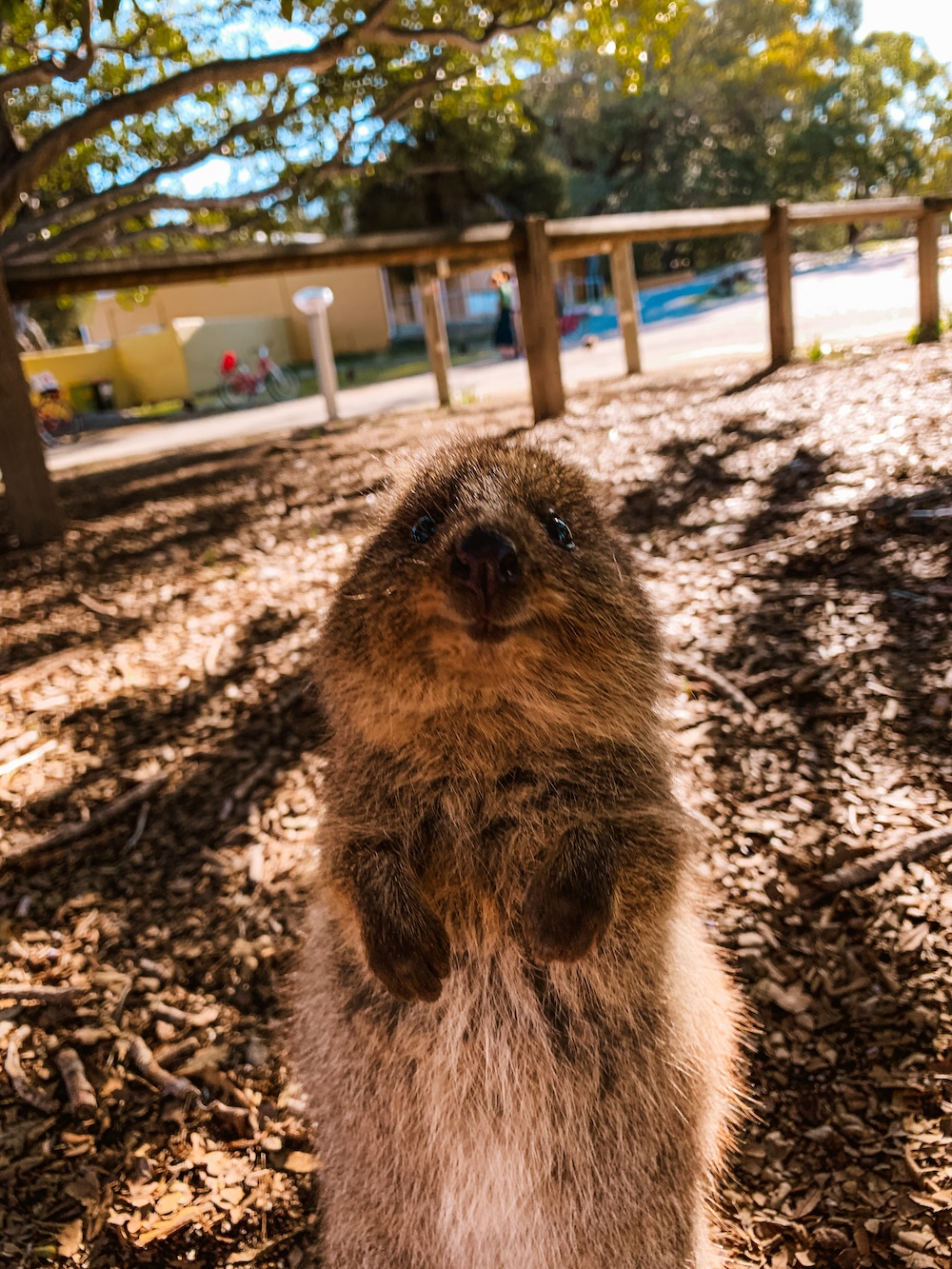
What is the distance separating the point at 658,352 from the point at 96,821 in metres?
13.0

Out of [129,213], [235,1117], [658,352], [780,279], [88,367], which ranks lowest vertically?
[235,1117]

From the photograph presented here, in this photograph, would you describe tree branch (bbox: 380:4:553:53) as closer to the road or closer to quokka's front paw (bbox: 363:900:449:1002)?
the road

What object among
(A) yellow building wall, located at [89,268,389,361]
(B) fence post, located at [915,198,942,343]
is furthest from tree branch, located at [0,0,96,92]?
(A) yellow building wall, located at [89,268,389,361]

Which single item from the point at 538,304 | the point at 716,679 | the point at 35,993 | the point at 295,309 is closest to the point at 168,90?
the point at 538,304

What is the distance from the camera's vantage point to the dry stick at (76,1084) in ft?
7.86

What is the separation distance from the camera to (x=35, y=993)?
104 inches

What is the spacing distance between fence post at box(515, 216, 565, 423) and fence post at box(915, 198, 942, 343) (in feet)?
14.9

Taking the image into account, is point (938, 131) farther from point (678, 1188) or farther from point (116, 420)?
point (678, 1188)

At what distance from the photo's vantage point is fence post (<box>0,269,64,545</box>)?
5312mm

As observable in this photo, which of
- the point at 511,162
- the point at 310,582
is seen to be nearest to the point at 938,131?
the point at 511,162

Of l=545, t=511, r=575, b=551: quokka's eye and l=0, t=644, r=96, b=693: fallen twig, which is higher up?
l=545, t=511, r=575, b=551: quokka's eye

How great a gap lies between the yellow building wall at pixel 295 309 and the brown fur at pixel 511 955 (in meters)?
29.3

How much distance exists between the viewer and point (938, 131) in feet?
85.9

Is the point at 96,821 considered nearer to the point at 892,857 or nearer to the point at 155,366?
the point at 892,857
